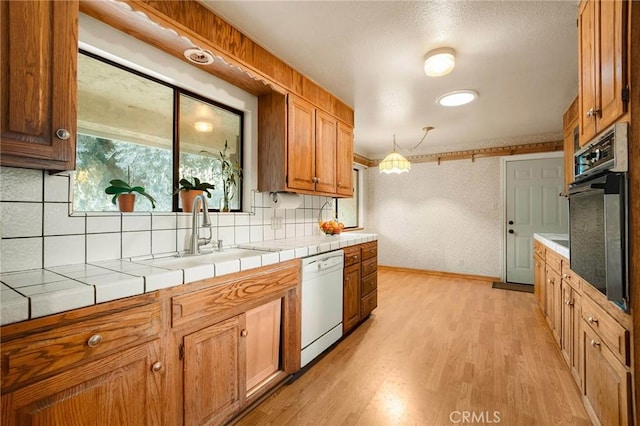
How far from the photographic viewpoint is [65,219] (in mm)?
1371

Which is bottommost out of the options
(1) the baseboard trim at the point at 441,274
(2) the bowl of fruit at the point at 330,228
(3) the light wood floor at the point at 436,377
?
(3) the light wood floor at the point at 436,377

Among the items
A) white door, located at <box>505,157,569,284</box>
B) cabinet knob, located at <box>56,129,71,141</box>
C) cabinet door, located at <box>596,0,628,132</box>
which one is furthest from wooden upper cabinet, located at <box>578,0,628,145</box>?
white door, located at <box>505,157,569,284</box>

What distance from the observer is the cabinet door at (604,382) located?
1120 millimetres

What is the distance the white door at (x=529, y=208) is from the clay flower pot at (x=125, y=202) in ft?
16.7

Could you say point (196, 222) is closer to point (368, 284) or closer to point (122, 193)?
point (122, 193)

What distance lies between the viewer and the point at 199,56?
1809 mm

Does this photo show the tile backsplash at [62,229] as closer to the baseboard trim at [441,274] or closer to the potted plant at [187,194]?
the potted plant at [187,194]

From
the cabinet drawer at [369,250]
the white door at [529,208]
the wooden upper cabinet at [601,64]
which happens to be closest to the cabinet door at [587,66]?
the wooden upper cabinet at [601,64]

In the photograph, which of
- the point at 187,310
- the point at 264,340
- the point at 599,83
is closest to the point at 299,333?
the point at 264,340

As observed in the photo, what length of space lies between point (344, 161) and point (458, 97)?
4.35 feet

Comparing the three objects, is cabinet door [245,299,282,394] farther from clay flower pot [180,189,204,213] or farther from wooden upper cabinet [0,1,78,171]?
wooden upper cabinet [0,1,78,171]

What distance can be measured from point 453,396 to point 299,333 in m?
1.06

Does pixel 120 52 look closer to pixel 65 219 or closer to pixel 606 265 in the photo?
pixel 65 219
